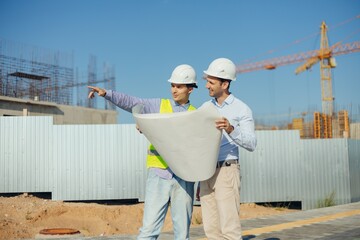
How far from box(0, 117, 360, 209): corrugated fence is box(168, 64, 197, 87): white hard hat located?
29.5 ft

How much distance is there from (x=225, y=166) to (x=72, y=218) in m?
7.79

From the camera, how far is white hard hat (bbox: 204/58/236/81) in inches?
130

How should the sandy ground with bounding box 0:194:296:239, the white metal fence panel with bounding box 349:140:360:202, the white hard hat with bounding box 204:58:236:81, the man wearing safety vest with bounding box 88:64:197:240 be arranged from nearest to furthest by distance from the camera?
the white hard hat with bounding box 204:58:236:81 < the man wearing safety vest with bounding box 88:64:197:240 < the sandy ground with bounding box 0:194:296:239 < the white metal fence panel with bounding box 349:140:360:202

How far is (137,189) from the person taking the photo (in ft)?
40.5

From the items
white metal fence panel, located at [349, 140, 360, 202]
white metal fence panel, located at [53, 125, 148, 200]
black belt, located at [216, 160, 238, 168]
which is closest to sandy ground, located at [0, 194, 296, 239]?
white metal fence panel, located at [53, 125, 148, 200]

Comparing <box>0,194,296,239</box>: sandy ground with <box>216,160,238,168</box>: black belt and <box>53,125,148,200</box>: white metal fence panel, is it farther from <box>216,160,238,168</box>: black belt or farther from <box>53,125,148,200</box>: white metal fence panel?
<box>216,160,238,168</box>: black belt

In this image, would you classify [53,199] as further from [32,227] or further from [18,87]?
[18,87]

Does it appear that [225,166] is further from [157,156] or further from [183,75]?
[183,75]

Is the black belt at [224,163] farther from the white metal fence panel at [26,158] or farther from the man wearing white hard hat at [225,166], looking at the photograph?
the white metal fence panel at [26,158]

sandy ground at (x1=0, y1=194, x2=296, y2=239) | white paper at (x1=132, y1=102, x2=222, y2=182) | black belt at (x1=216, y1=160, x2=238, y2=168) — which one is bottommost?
sandy ground at (x1=0, y1=194, x2=296, y2=239)

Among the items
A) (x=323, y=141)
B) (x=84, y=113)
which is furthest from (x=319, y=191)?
(x=84, y=113)

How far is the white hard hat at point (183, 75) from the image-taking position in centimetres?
348

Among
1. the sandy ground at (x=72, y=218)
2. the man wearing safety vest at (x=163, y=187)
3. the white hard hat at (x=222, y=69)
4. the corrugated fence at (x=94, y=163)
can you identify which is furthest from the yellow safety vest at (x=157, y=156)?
the corrugated fence at (x=94, y=163)

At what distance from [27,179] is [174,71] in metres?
9.90
